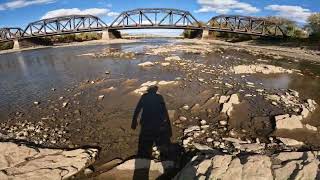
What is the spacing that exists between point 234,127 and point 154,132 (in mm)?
3333

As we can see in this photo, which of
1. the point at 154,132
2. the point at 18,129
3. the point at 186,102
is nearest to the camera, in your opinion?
the point at 154,132

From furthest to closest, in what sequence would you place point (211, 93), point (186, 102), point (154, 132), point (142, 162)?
point (211, 93) < point (186, 102) < point (154, 132) < point (142, 162)

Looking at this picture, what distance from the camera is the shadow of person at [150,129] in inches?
367

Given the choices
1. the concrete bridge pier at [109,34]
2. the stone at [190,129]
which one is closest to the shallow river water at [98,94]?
the stone at [190,129]

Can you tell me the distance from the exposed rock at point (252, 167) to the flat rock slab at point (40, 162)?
3347 millimetres

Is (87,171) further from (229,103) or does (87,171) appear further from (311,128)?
(311,128)

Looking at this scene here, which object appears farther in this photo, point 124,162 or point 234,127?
point 234,127

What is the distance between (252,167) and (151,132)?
5067mm

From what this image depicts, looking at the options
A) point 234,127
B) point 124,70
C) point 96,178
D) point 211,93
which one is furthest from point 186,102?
point 124,70

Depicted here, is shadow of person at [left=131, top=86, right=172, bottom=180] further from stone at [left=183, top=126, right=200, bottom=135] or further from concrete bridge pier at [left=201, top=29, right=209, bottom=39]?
concrete bridge pier at [left=201, top=29, right=209, bottom=39]

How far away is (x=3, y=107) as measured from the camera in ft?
53.5

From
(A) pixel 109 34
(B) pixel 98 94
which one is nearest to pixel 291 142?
(B) pixel 98 94

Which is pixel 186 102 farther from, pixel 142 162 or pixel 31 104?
pixel 31 104

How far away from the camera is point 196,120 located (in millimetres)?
13164
